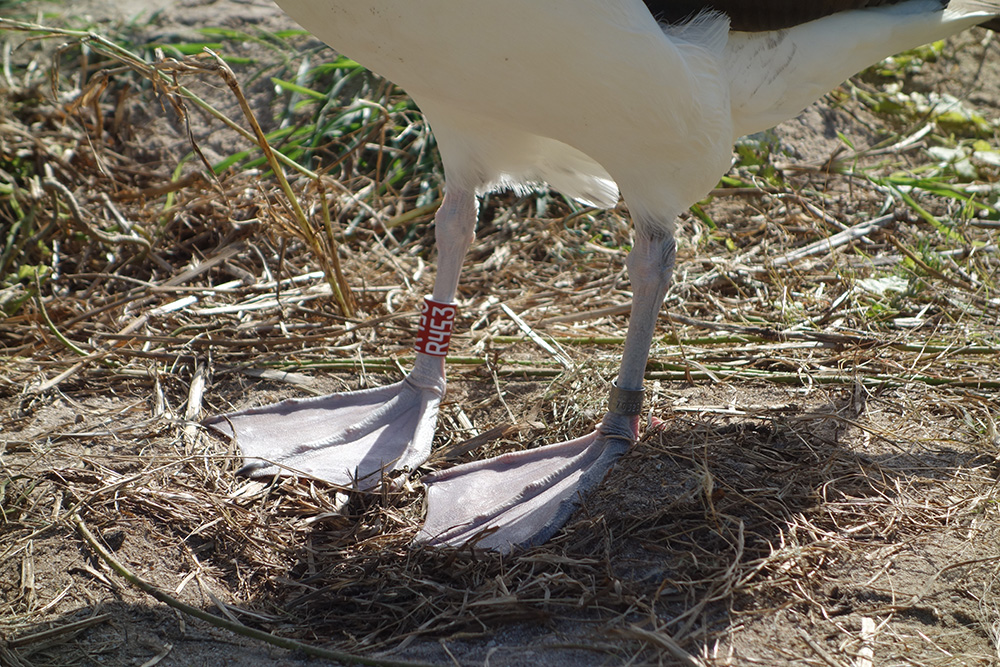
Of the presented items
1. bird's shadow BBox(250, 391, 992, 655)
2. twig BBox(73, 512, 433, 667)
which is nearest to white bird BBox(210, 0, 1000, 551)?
bird's shadow BBox(250, 391, 992, 655)

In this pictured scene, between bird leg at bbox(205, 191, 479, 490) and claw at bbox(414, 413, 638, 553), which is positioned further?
bird leg at bbox(205, 191, 479, 490)

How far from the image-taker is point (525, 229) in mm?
4355

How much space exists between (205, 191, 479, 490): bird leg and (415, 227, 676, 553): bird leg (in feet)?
0.74

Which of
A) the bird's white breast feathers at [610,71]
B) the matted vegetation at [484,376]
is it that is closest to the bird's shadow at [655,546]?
the matted vegetation at [484,376]

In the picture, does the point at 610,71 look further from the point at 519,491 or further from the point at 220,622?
the point at 220,622

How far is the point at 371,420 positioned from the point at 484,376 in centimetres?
51

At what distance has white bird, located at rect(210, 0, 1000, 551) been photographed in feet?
7.07

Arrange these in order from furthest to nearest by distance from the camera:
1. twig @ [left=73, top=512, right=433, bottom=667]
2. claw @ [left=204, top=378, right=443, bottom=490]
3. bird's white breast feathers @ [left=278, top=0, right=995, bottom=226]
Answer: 1. claw @ [left=204, top=378, right=443, bottom=490]
2. bird's white breast feathers @ [left=278, top=0, right=995, bottom=226]
3. twig @ [left=73, top=512, right=433, bottom=667]

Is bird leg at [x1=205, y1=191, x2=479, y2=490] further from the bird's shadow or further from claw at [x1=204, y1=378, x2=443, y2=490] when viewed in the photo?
the bird's shadow

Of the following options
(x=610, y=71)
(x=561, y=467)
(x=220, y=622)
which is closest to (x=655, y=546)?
(x=561, y=467)

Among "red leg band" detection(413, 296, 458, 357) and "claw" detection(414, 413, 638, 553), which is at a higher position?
"red leg band" detection(413, 296, 458, 357)

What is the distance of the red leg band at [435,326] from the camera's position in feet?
10.1

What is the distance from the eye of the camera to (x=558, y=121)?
7.71 ft

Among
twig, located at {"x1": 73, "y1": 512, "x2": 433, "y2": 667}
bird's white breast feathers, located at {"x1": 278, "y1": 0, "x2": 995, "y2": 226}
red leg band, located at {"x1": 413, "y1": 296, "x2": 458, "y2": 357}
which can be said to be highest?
bird's white breast feathers, located at {"x1": 278, "y1": 0, "x2": 995, "y2": 226}
